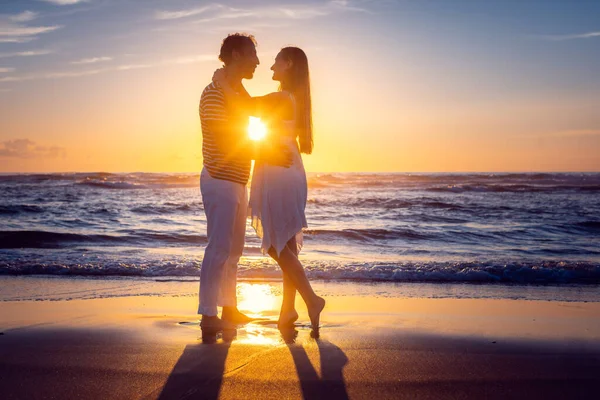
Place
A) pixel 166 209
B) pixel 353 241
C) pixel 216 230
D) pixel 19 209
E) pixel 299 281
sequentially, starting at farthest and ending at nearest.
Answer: pixel 166 209, pixel 19 209, pixel 353 241, pixel 299 281, pixel 216 230

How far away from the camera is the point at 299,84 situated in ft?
13.7

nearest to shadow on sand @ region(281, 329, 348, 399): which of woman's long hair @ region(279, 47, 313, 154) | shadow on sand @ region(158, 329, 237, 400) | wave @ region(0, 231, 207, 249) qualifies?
shadow on sand @ region(158, 329, 237, 400)

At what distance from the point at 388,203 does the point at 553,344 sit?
1781 cm

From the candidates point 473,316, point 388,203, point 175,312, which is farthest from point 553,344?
point 388,203

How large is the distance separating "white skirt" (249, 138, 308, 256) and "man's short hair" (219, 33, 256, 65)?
2.42 ft

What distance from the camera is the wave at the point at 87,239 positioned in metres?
11.2

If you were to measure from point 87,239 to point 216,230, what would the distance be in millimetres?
8761

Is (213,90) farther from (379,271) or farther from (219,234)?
(379,271)

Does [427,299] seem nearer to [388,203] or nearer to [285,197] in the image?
[285,197]

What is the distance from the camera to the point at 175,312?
503 cm

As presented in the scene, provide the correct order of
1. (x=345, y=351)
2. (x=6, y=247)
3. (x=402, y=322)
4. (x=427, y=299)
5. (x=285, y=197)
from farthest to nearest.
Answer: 1. (x=6, y=247)
2. (x=427, y=299)
3. (x=402, y=322)
4. (x=285, y=197)
5. (x=345, y=351)

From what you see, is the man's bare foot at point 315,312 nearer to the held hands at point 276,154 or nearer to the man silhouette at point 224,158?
the man silhouette at point 224,158

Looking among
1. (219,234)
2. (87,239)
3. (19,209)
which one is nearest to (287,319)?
(219,234)

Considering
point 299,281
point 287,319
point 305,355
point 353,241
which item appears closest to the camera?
point 305,355
